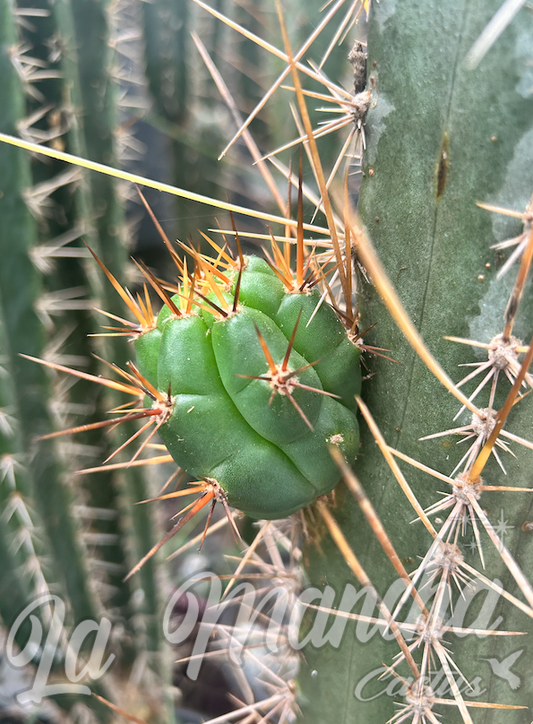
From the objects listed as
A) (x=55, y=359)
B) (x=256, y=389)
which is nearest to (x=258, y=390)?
(x=256, y=389)

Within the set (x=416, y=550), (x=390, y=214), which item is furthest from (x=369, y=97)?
(x=416, y=550)

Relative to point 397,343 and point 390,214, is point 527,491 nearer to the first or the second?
point 397,343

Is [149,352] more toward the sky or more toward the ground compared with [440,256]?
more toward the ground

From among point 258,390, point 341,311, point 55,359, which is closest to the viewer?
point 258,390

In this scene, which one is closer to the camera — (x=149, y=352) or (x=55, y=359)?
(x=149, y=352)

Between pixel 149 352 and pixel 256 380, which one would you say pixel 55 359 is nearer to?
pixel 149 352

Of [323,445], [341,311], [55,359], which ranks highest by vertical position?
[341,311]

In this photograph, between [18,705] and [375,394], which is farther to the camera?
[18,705]
